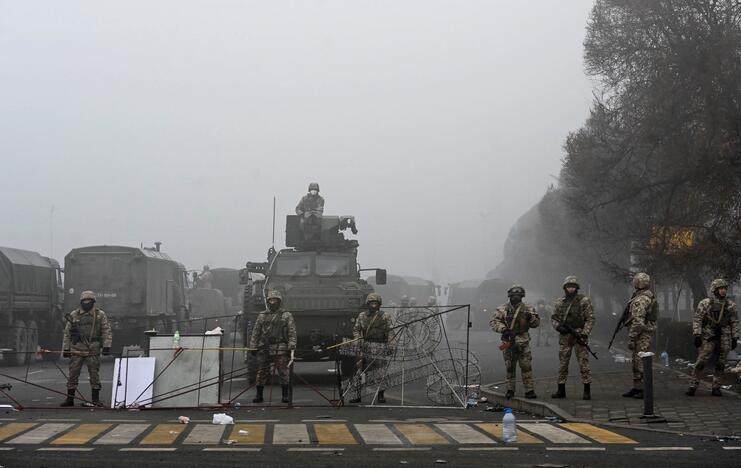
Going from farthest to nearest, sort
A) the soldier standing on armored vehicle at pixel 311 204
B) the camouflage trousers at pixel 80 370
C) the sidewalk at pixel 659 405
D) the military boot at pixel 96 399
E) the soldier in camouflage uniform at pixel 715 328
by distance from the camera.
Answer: the soldier standing on armored vehicle at pixel 311 204 → the soldier in camouflage uniform at pixel 715 328 → the camouflage trousers at pixel 80 370 → the military boot at pixel 96 399 → the sidewalk at pixel 659 405

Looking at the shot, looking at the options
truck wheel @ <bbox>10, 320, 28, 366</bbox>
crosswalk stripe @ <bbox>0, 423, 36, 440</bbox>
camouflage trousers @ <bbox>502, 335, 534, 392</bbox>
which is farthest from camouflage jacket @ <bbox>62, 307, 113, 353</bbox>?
truck wheel @ <bbox>10, 320, 28, 366</bbox>

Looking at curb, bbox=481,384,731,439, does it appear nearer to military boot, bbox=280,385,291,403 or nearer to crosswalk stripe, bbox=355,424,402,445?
crosswalk stripe, bbox=355,424,402,445

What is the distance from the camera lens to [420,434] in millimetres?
10930

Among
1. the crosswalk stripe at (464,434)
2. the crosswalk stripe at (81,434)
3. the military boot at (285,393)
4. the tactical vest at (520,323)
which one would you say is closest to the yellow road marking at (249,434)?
the crosswalk stripe at (81,434)

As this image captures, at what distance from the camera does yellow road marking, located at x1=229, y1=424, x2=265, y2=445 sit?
10359 millimetres

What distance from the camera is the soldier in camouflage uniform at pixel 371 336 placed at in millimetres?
15234

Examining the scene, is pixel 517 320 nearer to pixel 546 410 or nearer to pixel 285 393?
pixel 546 410

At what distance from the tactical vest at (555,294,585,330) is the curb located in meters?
1.39

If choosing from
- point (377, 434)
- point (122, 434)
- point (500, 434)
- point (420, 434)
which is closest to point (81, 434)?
point (122, 434)

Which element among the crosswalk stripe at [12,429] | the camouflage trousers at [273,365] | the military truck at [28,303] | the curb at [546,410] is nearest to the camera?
the crosswalk stripe at [12,429]

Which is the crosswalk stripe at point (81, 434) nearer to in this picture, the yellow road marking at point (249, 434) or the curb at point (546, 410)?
the yellow road marking at point (249, 434)

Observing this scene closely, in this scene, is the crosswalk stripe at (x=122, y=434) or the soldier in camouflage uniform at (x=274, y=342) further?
the soldier in camouflage uniform at (x=274, y=342)

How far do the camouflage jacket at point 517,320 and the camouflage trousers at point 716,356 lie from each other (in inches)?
101

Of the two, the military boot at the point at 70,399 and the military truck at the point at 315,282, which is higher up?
the military truck at the point at 315,282
